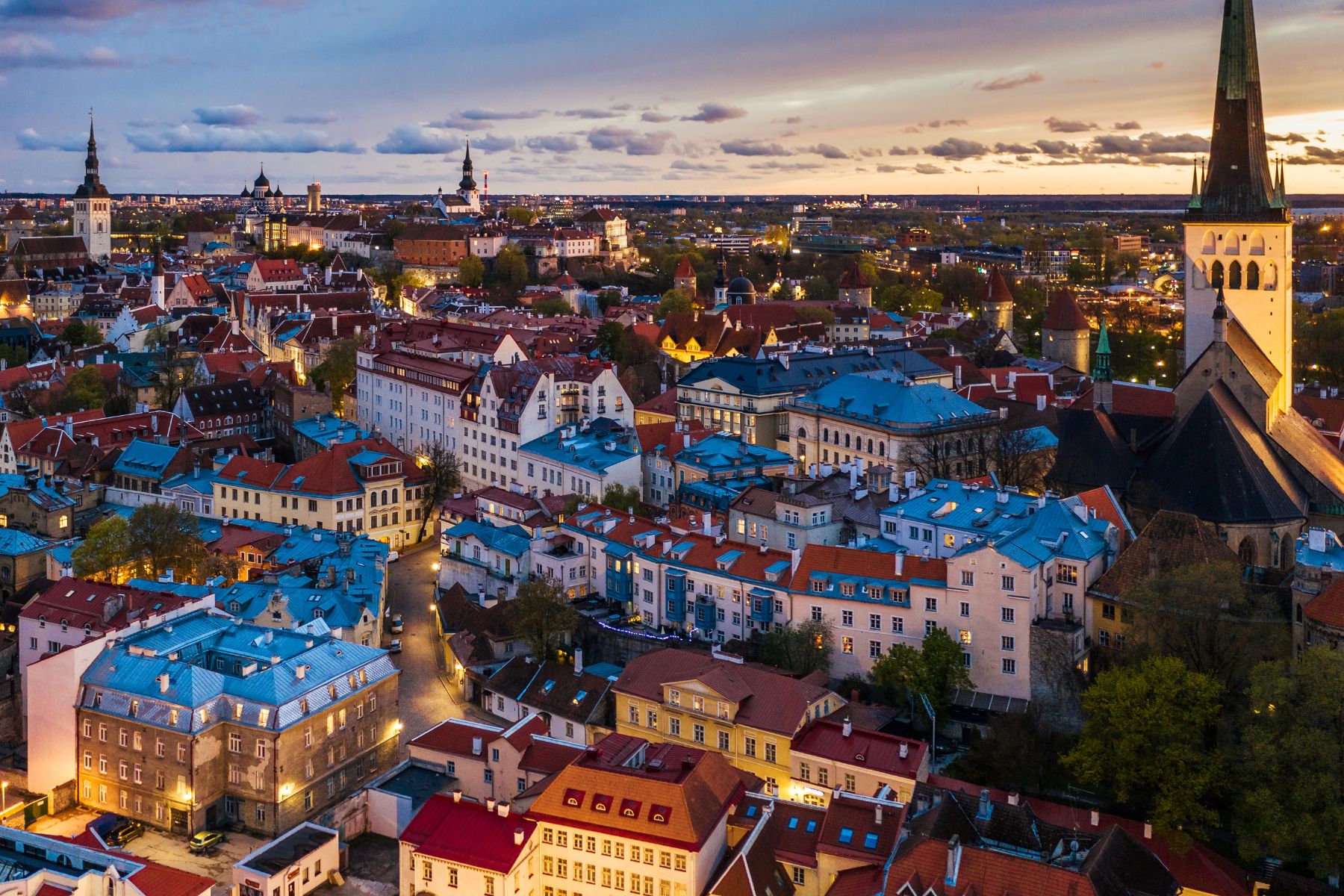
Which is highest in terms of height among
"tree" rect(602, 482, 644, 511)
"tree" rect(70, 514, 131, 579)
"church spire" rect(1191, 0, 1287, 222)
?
"church spire" rect(1191, 0, 1287, 222)

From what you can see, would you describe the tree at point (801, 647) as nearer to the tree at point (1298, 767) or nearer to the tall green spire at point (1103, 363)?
the tree at point (1298, 767)

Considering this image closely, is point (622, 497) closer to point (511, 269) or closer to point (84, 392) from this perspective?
point (84, 392)

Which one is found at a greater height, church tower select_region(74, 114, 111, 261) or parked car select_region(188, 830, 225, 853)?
church tower select_region(74, 114, 111, 261)

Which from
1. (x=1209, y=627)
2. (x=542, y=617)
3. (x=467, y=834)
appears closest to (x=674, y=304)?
(x=542, y=617)

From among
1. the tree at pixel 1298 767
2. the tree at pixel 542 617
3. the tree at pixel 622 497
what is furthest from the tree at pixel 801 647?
the tree at pixel 622 497

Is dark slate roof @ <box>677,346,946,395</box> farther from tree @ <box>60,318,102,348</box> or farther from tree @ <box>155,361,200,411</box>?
tree @ <box>60,318,102,348</box>

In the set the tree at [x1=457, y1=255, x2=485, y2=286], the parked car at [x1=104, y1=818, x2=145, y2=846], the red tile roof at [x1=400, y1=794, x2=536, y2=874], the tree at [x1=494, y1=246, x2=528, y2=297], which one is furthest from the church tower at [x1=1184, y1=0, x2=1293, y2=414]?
the tree at [x1=457, y1=255, x2=485, y2=286]
